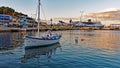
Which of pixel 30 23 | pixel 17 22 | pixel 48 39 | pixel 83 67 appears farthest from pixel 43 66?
pixel 30 23

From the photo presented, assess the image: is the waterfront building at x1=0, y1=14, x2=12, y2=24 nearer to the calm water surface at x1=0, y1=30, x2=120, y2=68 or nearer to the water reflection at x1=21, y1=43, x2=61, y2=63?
the calm water surface at x1=0, y1=30, x2=120, y2=68

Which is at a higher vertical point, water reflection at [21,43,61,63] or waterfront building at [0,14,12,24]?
waterfront building at [0,14,12,24]

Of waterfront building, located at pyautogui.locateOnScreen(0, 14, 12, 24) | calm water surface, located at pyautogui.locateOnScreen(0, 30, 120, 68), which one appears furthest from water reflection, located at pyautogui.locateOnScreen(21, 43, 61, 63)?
waterfront building, located at pyautogui.locateOnScreen(0, 14, 12, 24)

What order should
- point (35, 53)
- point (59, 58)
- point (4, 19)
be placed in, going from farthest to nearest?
point (4, 19) < point (35, 53) < point (59, 58)

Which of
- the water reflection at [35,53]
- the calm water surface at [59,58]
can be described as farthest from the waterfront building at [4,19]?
the water reflection at [35,53]

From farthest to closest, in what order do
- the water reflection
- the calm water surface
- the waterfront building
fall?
the waterfront building < the water reflection < the calm water surface

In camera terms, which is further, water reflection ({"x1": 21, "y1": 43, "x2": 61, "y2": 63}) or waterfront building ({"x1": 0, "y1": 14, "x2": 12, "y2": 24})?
waterfront building ({"x1": 0, "y1": 14, "x2": 12, "y2": 24})

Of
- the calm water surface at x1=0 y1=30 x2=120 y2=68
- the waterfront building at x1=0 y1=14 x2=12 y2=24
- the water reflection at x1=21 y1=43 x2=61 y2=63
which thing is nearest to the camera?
the calm water surface at x1=0 y1=30 x2=120 y2=68

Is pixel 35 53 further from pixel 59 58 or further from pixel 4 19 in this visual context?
pixel 4 19

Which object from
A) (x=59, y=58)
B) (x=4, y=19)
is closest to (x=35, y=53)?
(x=59, y=58)

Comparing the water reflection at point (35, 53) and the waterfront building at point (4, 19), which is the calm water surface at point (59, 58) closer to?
the water reflection at point (35, 53)

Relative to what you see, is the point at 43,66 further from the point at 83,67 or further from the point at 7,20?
the point at 7,20

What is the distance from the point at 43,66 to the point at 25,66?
2.10 meters

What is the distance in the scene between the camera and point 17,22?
165 metres
